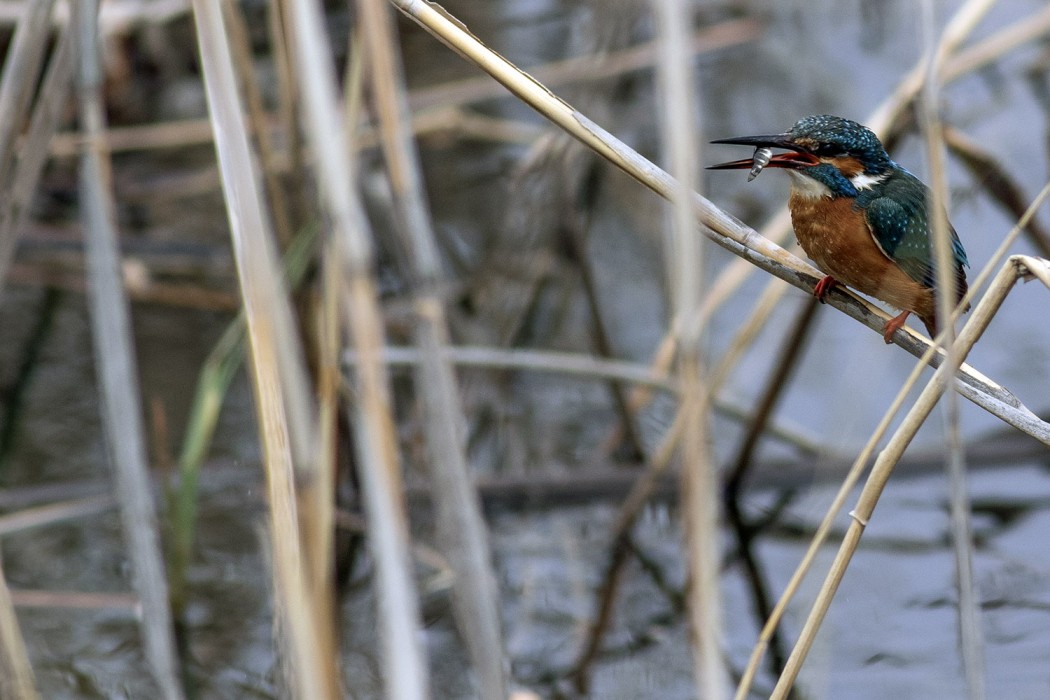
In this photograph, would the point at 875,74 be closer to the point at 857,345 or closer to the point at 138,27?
the point at 857,345

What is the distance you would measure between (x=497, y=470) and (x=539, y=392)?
0.43 metres

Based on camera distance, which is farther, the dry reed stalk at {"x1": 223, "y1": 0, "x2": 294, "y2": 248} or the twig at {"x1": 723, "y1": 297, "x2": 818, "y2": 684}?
the twig at {"x1": 723, "y1": 297, "x2": 818, "y2": 684}

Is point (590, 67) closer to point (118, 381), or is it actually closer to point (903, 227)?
point (903, 227)

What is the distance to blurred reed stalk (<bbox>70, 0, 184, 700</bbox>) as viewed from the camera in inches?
92.0

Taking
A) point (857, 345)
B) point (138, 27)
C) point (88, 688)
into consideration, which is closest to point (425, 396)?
point (88, 688)

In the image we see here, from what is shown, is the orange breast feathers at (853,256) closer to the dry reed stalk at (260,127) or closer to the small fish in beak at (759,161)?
the small fish in beak at (759,161)

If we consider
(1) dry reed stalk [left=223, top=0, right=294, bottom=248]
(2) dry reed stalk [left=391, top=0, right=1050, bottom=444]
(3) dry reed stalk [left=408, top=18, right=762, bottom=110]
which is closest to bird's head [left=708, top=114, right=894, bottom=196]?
(2) dry reed stalk [left=391, top=0, right=1050, bottom=444]

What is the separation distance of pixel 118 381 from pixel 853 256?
4.56 ft

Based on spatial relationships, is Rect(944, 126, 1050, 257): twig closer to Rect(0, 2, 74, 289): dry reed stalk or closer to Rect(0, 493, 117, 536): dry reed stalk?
Rect(0, 2, 74, 289): dry reed stalk

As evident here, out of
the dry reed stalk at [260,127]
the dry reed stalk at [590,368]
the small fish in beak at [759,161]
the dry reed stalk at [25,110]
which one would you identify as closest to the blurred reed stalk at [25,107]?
the dry reed stalk at [25,110]

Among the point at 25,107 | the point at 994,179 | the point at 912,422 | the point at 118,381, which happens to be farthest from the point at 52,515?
the point at 994,179

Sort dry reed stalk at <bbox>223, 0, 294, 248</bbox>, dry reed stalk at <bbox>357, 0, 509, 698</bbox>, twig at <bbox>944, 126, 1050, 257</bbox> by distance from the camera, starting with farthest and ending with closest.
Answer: twig at <bbox>944, 126, 1050, 257</bbox> < dry reed stalk at <bbox>223, 0, 294, 248</bbox> < dry reed stalk at <bbox>357, 0, 509, 698</bbox>

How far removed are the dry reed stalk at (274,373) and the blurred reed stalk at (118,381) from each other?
870 mm

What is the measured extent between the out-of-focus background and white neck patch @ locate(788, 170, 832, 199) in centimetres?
73
